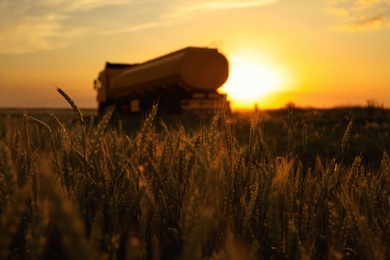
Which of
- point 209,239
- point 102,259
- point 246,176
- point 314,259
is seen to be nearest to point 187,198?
point 209,239

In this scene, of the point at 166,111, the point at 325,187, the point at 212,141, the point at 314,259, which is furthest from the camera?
the point at 166,111

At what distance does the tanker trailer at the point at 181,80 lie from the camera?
18.2 m

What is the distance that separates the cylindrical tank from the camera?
18.0 metres

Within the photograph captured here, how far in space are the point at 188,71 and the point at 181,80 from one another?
47 cm

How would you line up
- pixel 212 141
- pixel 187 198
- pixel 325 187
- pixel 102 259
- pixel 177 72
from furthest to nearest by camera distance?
1. pixel 177 72
2. pixel 325 187
3. pixel 187 198
4. pixel 212 141
5. pixel 102 259

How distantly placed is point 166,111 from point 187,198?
1881 cm

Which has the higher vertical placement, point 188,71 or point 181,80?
point 188,71

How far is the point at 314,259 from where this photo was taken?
1.59 metres

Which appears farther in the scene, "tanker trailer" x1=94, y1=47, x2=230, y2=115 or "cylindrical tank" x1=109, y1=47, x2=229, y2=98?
"tanker trailer" x1=94, y1=47, x2=230, y2=115

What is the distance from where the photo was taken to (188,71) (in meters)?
18.1

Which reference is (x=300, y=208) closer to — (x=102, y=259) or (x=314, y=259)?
(x=314, y=259)

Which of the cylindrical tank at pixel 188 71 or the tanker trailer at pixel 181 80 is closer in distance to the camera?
the cylindrical tank at pixel 188 71

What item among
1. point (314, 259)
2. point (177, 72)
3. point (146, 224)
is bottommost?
point (314, 259)

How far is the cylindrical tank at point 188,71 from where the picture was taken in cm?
1805
